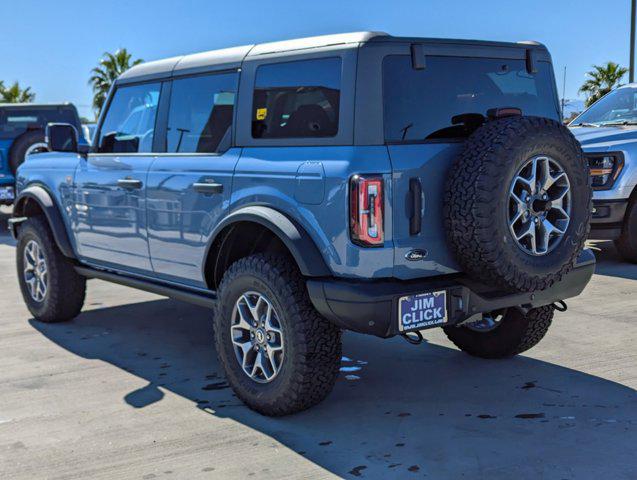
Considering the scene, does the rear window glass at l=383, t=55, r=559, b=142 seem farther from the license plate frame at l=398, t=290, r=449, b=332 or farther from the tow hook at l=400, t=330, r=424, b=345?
the tow hook at l=400, t=330, r=424, b=345

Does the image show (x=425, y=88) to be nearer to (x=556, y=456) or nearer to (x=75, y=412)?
(x=556, y=456)

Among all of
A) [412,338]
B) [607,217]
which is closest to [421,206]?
[412,338]

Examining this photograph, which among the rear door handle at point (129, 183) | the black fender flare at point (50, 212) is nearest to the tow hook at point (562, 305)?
the rear door handle at point (129, 183)

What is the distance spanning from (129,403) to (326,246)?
1476mm

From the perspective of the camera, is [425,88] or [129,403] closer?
[425,88]

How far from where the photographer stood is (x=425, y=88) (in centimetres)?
398

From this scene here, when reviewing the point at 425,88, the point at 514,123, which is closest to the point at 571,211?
the point at 514,123

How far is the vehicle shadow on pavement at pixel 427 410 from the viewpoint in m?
3.55

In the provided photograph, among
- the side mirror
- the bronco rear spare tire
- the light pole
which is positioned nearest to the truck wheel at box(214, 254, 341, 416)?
the bronco rear spare tire

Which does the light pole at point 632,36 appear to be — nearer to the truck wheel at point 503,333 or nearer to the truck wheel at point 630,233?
the truck wheel at point 630,233

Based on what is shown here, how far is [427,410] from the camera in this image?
13.8 ft

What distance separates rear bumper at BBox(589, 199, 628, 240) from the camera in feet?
27.0

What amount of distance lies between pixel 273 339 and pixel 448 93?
1.50m

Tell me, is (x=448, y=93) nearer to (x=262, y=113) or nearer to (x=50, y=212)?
(x=262, y=113)
